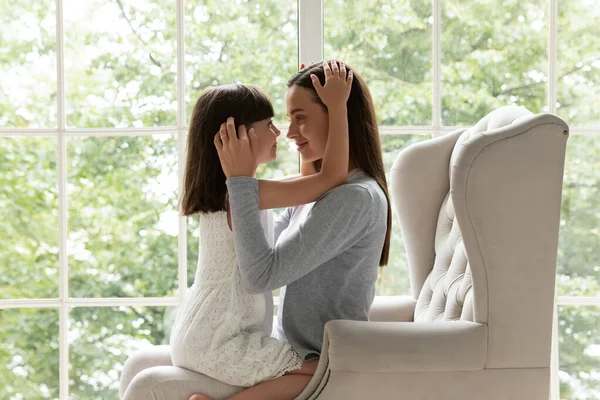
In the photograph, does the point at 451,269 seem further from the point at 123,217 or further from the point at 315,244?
the point at 123,217

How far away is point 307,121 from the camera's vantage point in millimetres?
1910

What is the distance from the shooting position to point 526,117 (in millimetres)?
1799

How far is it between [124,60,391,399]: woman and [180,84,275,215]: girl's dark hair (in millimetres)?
93

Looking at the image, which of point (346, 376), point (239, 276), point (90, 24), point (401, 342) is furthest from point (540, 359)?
point (90, 24)

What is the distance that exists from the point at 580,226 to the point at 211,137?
1.78 metres

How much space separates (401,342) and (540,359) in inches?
13.5

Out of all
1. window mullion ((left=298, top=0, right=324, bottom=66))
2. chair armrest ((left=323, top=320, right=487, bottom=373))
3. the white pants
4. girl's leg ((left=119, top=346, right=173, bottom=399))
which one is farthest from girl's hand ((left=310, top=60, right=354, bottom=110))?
window mullion ((left=298, top=0, right=324, bottom=66))

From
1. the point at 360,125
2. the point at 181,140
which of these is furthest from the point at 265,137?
Answer: the point at 181,140

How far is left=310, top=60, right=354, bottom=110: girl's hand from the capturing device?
183 cm

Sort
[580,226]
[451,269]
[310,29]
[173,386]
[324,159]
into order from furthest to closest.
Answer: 1. [580,226]
2. [310,29]
3. [451,269]
4. [324,159]
5. [173,386]

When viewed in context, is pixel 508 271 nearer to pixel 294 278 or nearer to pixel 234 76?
pixel 294 278

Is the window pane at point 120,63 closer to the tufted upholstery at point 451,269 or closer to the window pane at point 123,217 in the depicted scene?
the window pane at point 123,217

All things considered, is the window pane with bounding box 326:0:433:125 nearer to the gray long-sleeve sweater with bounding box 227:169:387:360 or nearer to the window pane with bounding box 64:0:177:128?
the window pane with bounding box 64:0:177:128

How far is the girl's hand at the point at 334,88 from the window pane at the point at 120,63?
4.02 ft
